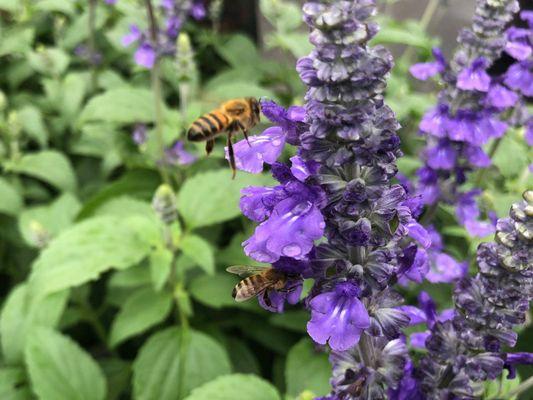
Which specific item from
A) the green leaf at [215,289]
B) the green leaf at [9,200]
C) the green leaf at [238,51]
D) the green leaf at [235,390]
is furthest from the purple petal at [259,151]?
the green leaf at [238,51]

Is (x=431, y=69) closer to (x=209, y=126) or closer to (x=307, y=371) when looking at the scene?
(x=209, y=126)

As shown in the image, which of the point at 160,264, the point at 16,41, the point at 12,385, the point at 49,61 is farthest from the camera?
the point at 16,41

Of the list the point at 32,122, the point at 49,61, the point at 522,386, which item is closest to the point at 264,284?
the point at 522,386

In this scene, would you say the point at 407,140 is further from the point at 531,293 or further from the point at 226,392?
the point at 531,293

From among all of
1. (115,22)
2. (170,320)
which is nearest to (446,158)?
(170,320)

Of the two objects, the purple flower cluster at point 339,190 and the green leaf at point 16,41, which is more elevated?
the purple flower cluster at point 339,190

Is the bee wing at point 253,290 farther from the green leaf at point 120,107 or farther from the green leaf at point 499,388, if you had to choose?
the green leaf at point 120,107
